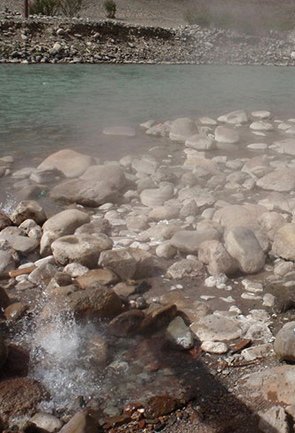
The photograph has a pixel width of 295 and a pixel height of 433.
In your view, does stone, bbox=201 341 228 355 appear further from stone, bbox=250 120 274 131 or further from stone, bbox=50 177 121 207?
stone, bbox=250 120 274 131

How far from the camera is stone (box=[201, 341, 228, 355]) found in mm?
3110

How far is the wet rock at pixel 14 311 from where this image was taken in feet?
11.5

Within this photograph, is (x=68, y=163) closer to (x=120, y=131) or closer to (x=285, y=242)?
(x=120, y=131)

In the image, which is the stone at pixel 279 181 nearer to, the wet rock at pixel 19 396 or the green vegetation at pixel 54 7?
the wet rock at pixel 19 396

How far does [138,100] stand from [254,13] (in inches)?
430

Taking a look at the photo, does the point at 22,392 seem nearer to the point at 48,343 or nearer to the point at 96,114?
the point at 48,343

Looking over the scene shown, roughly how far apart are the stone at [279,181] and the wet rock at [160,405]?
12.0ft

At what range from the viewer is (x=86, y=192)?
578 centimetres

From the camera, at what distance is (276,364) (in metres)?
2.97

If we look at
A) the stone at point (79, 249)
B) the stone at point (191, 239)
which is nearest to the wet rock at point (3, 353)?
the stone at point (79, 249)

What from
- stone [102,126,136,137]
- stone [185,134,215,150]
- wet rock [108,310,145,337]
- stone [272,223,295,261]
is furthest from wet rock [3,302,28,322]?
stone [102,126,136,137]

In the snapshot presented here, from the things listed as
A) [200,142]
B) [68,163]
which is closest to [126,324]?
[68,163]

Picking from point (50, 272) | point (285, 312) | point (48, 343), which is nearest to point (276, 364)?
point (285, 312)

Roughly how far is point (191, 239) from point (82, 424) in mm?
2244
